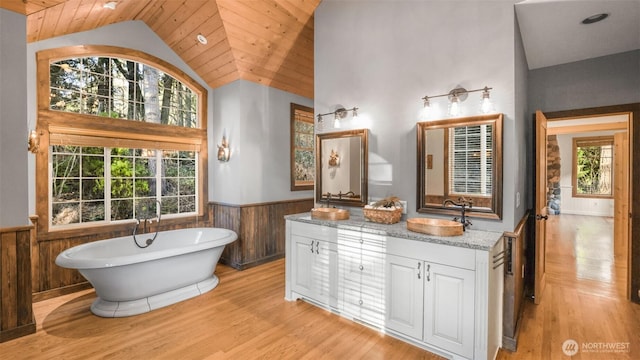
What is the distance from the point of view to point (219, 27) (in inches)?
136

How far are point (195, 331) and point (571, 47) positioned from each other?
14.9 ft

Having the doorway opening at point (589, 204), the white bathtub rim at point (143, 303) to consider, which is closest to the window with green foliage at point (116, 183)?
the white bathtub rim at point (143, 303)

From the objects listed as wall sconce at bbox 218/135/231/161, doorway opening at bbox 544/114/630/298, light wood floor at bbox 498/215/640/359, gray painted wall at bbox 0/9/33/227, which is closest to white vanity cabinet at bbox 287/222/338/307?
light wood floor at bbox 498/215/640/359

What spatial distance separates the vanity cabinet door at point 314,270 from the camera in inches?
111

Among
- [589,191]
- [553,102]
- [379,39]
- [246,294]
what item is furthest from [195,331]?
[589,191]

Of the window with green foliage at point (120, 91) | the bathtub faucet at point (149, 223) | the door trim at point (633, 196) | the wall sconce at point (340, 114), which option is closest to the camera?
the door trim at point (633, 196)

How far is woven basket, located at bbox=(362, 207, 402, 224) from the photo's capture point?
106 inches

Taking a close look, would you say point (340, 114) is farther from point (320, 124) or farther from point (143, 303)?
point (143, 303)

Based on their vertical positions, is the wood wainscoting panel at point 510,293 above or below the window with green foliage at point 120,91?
below

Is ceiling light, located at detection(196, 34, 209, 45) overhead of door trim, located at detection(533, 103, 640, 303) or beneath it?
overhead

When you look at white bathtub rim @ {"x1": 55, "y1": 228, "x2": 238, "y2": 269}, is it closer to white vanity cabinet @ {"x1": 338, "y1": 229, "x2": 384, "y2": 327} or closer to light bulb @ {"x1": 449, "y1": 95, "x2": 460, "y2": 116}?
white vanity cabinet @ {"x1": 338, "y1": 229, "x2": 384, "y2": 327}

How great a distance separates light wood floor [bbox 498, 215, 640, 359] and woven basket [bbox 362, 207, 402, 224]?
1.30m

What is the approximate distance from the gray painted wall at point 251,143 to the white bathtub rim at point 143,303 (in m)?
1.41

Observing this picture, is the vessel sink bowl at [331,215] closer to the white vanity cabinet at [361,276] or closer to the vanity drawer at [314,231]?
the vanity drawer at [314,231]
